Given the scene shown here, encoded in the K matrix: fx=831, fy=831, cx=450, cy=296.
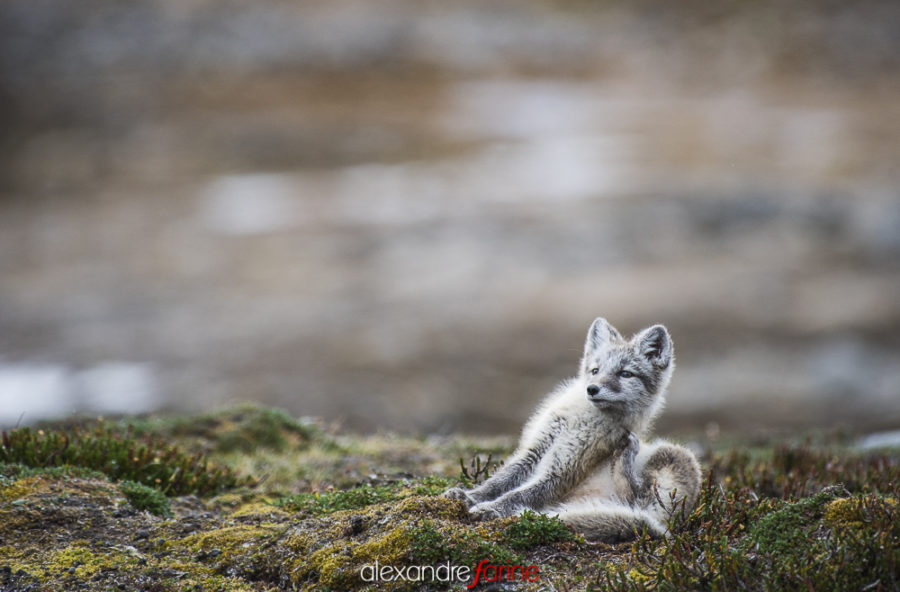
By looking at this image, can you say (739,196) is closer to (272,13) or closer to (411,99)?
(411,99)

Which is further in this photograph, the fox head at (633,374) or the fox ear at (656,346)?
the fox ear at (656,346)

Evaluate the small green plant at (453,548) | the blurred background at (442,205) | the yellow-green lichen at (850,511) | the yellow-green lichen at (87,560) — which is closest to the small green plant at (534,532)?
the small green plant at (453,548)

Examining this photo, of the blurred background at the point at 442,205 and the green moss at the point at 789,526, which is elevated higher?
the blurred background at the point at 442,205

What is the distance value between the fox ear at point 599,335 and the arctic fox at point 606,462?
0.16ft

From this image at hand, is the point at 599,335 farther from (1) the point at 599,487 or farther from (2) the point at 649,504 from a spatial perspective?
(2) the point at 649,504

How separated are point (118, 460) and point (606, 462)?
18.1 ft

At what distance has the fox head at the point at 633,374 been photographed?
7.34 meters

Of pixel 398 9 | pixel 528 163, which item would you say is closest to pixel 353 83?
pixel 398 9

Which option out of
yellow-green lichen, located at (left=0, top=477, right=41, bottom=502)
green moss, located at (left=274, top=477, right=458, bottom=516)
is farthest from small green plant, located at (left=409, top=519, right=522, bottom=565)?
yellow-green lichen, located at (left=0, top=477, right=41, bottom=502)

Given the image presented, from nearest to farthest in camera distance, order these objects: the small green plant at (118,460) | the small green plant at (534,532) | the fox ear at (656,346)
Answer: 1. the small green plant at (534,532)
2. the fox ear at (656,346)
3. the small green plant at (118,460)

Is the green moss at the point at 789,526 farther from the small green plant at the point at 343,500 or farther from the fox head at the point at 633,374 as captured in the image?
the small green plant at the point at 343,500

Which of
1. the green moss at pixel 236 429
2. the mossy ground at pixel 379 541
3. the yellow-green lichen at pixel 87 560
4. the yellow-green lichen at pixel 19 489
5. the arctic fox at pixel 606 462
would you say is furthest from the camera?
the green moss at pixel 236 429

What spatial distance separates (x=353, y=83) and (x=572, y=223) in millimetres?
22780

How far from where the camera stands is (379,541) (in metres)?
6.66
